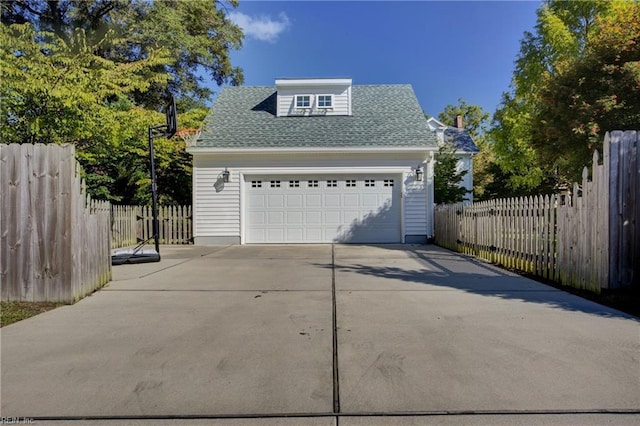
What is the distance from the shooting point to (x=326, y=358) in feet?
9.63

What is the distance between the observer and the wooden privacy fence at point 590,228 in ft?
15.3

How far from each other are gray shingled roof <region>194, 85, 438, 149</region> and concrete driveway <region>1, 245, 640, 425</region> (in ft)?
27.5

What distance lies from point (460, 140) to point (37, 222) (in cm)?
2434

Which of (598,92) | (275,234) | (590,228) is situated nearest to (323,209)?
(275,234)

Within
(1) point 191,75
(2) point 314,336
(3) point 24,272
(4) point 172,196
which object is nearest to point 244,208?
(4) point 172,196

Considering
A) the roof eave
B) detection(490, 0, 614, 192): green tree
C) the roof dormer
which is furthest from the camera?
detection(490, 0, 614, 192): green tree

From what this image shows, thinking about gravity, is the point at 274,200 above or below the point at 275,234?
above

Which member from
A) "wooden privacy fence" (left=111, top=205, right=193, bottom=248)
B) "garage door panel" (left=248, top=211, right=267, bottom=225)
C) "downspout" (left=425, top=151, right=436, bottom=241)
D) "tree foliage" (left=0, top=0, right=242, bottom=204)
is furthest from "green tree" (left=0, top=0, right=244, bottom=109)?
"downspout" (left=425, top=151, right=436, bottom=241)

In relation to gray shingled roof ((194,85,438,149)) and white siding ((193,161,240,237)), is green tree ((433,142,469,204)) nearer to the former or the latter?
gray shingled roof ((194,85,438,149))

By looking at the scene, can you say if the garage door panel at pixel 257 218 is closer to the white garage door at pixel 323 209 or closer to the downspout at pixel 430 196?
the white garage door at pixel 323 209

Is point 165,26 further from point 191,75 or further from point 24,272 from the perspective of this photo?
point 24,272

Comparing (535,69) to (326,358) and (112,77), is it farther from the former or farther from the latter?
(326,358)

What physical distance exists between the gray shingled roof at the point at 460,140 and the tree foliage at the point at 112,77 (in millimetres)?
13749

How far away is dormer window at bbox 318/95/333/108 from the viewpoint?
1492 cm
